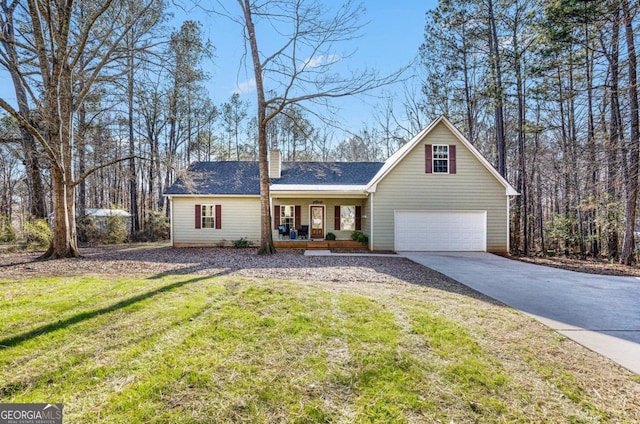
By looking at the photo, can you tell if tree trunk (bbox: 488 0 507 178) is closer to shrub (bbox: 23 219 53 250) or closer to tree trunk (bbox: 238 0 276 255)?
tree trunk (bbox: 238 0 276 255)

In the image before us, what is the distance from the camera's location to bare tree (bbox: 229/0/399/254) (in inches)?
376

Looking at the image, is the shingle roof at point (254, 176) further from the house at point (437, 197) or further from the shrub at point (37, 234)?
the shrub at point (37, 234)

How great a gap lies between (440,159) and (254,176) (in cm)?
969

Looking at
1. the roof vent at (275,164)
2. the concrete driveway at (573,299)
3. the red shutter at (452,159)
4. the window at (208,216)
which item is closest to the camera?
the concrete driveway at (573,299)

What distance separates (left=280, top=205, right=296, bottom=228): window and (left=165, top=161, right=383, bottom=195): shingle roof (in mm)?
1341

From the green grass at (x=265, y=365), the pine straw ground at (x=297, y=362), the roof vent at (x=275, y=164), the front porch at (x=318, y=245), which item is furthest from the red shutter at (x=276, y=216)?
the green grass at (x=265, y=365)

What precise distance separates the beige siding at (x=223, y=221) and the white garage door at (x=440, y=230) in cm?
714

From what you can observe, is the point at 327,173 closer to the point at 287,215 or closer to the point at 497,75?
the point at 287,215

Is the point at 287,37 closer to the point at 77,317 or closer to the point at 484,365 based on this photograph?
the point at 77,317

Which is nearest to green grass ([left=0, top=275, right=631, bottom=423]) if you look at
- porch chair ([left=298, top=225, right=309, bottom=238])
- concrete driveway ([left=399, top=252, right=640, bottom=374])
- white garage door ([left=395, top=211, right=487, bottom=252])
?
concrete driveway ([left=399, top=252, right=640, bottom=374])

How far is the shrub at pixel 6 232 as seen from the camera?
1341 centimetres

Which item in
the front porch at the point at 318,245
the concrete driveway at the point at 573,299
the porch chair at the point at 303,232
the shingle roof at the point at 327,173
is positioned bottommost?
the concrete driveway at the point at 573,299

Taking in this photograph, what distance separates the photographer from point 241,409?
2.28 meters

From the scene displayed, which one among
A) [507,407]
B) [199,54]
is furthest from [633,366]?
[199,54]
